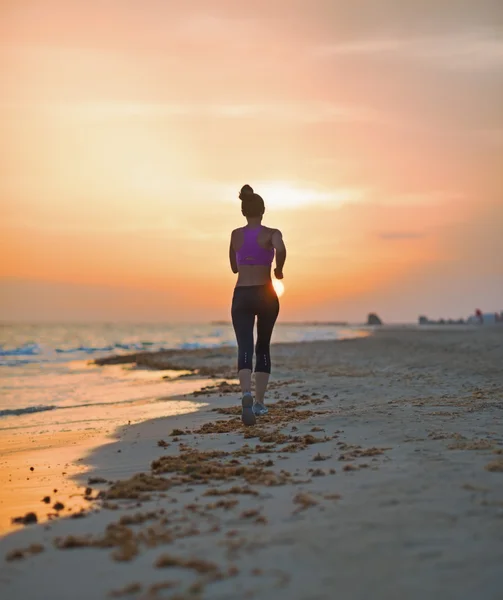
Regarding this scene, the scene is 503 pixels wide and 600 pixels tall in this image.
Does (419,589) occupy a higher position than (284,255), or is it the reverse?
(284,255)

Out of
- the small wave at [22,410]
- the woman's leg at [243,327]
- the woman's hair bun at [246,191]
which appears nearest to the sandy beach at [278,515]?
the woman's leg at [243,327]

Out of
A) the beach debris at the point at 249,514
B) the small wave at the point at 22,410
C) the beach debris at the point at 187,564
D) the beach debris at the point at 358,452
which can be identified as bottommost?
the small wave at the point at 22,410

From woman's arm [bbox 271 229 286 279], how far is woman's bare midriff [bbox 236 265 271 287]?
123mm

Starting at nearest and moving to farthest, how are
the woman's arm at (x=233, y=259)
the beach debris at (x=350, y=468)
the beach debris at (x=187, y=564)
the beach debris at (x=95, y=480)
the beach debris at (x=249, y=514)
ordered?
the beach debris at (x=187, y=564), the beach debris at (x=249, y=514), the beach debris at (x=350, y=468), the beach debris at (x=95, y=480), the woman's arm at (x=233, y=259)

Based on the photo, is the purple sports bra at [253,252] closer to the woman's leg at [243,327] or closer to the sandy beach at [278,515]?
the woman's leg at [243,327]

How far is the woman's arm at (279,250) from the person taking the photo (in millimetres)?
7176

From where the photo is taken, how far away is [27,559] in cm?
321

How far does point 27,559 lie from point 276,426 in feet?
12.4

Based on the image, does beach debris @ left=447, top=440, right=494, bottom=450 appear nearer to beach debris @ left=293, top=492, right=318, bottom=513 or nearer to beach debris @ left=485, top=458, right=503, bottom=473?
beach debris @ left=485, top=458, right=503, bottom=473

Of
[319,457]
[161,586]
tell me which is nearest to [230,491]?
[319,457]

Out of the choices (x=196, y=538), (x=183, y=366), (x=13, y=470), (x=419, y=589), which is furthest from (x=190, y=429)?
(x=183, y=366)

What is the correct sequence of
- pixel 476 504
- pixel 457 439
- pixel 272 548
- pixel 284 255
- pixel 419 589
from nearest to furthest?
pixel 419 589 → pixel 272 548 → pixel 476 504 → pixel 457 439 → pixel 284 255

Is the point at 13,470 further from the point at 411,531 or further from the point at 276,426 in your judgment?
the point at 411,531

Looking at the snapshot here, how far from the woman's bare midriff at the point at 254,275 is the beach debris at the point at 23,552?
4.31m
